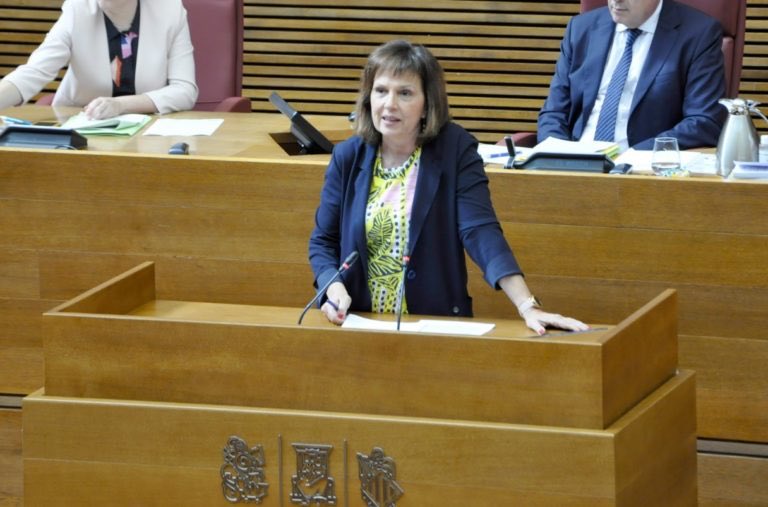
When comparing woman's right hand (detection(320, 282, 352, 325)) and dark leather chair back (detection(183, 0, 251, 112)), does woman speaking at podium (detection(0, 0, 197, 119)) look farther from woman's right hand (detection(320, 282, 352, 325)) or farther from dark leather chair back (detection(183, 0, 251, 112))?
woman's right hand (detection(320, 282, 352, 325))

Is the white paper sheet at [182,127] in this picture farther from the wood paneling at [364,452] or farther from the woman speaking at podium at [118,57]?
the wood paneling at [364,452]

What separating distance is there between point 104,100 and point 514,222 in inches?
63.3

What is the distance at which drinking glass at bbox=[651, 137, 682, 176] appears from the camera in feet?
12.0

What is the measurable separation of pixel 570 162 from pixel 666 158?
0.84 ft

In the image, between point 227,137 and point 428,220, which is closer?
point 428,220

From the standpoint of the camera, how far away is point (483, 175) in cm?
314

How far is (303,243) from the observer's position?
384 cm

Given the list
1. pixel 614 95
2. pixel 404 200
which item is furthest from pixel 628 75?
pixel 404 200

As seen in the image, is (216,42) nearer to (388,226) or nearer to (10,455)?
(10,455)

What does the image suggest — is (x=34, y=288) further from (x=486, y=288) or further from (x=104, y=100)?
(x=486, y=288)

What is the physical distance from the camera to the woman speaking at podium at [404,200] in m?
3.07

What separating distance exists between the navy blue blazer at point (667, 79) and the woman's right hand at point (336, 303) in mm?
1628

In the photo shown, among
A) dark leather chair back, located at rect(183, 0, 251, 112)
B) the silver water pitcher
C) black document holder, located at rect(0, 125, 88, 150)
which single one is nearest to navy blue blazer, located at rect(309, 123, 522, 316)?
the silver water pitcher

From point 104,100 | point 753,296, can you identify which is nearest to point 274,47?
point 104,100
